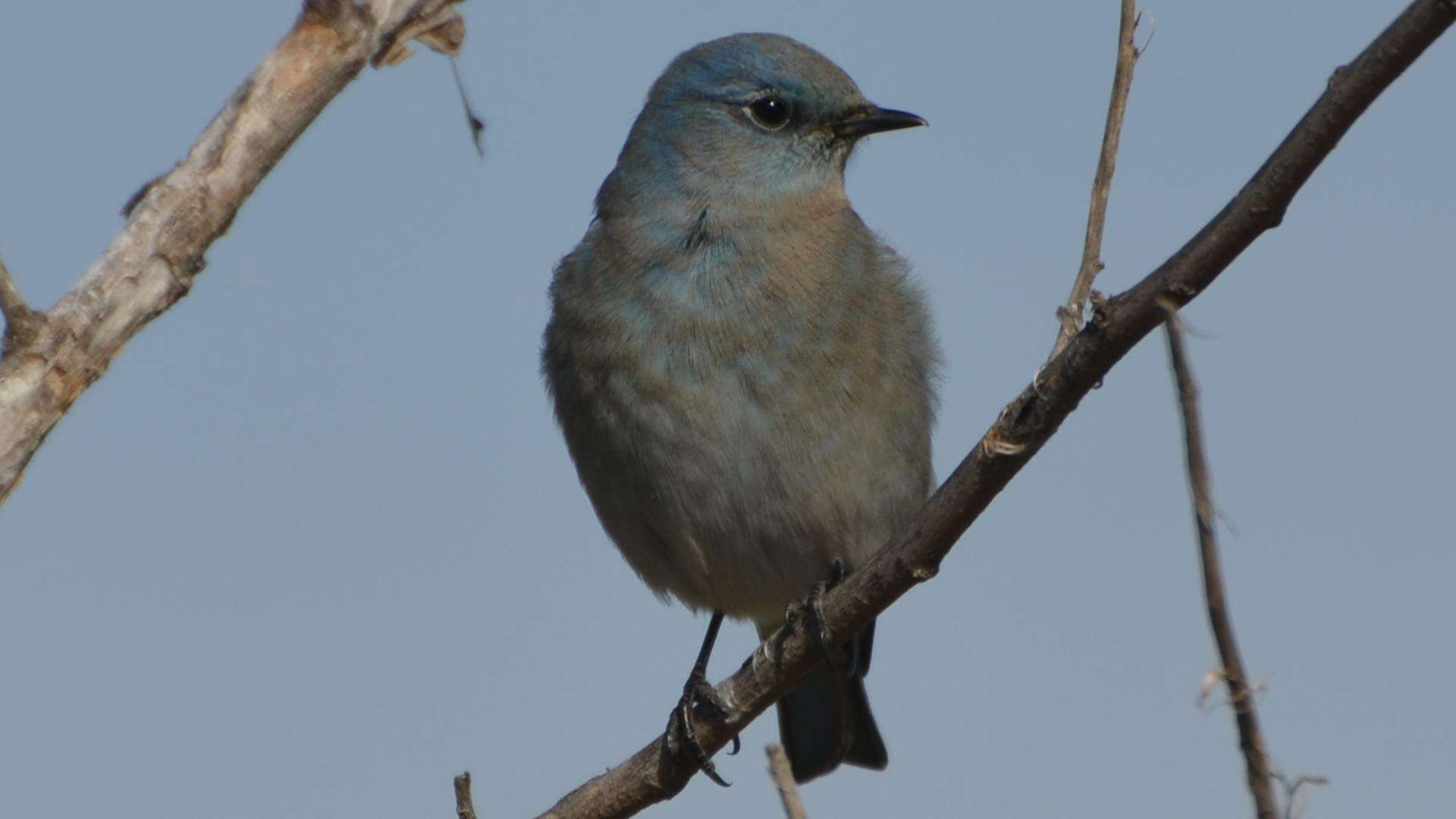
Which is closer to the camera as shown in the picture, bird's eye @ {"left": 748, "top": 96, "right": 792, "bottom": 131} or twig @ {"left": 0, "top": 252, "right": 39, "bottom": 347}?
twig @ {"left": 0, "top": 252, "right": 39, "bottom": 347}

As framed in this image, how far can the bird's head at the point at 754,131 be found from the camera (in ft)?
22.1

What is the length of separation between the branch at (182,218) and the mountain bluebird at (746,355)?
177 centimetres

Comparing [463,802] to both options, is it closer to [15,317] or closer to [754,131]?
[15,317]

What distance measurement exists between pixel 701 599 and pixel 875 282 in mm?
1396

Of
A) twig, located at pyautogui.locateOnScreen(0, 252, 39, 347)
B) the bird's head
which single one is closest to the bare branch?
twig, located at pyautogui.locateOnScreen(0, 252, 39, 347)

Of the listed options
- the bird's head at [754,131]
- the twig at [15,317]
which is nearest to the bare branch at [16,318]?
the twig at [15,317]

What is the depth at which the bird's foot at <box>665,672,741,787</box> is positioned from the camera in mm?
5566

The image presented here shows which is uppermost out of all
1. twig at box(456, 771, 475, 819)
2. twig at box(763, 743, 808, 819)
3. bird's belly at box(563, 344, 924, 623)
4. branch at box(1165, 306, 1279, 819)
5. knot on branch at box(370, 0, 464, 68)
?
knot on branch at box(370, 0, 464, 68)

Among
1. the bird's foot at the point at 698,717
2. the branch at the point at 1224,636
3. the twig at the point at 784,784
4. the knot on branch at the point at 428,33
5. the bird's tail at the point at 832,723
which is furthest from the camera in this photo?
the bird's tail at the point at 832,723

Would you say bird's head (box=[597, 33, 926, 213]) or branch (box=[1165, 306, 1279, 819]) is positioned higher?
bird's head (box=[597, 33, 926, 213])

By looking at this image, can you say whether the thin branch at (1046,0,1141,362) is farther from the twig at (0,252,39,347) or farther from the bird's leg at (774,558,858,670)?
the twig at (0,252,39,347)

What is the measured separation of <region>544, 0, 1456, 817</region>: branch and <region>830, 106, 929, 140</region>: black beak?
237cm

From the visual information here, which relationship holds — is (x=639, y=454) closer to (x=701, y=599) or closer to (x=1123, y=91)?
(x=701, y=599)

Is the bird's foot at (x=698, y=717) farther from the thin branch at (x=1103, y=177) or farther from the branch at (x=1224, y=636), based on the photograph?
the branch at (x=1224, y=636)
